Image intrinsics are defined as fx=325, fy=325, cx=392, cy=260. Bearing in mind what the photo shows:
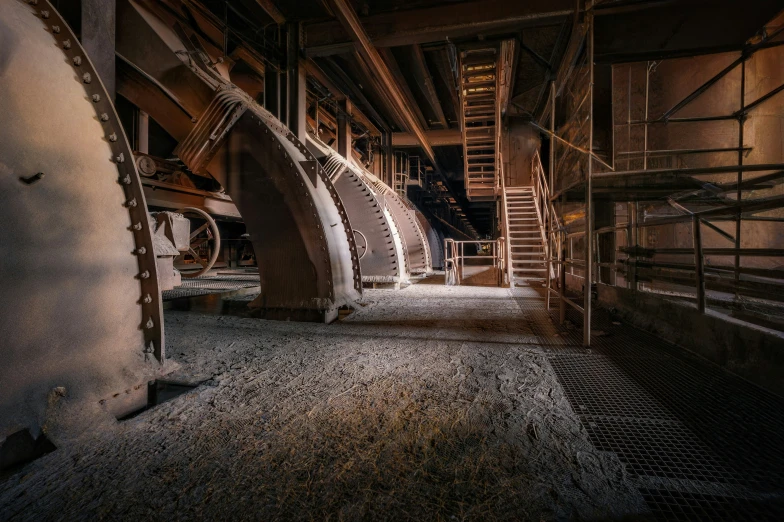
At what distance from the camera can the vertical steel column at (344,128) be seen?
11.5 metres

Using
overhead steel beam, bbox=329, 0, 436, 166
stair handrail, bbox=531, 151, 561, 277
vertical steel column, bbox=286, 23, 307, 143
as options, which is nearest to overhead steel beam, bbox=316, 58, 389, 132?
overhead steel beam, bbox=329, 0, 436, 166

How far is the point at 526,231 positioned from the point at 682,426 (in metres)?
8.85

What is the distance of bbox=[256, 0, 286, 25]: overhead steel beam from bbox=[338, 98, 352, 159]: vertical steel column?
433cm

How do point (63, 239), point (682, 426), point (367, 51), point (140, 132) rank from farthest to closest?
point (367, 51), point (140, 132), point (682, 426), point (63, 239)

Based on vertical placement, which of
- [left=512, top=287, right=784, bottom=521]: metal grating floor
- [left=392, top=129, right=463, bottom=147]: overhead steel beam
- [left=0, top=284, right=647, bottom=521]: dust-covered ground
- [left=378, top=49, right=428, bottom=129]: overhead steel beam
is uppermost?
[left=378, top=49, right=428, bottom=129]: overhead steel beam

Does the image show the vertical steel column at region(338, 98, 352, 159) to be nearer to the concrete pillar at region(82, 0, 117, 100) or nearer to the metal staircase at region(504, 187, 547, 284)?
the metal staircase at region(504, 187, 547, 284)

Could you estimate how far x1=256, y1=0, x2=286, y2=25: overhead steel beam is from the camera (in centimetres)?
666

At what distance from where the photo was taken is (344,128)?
38.3 ft

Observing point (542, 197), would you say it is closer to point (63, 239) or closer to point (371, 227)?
point (371, 227)

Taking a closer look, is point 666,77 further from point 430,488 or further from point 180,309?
point 180,309

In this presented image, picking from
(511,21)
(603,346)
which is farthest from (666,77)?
(603,346)

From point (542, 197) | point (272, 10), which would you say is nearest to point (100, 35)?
point (272, 10)

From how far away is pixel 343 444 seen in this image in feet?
5.26

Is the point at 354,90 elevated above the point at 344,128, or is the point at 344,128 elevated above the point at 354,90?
the point at 354,90
